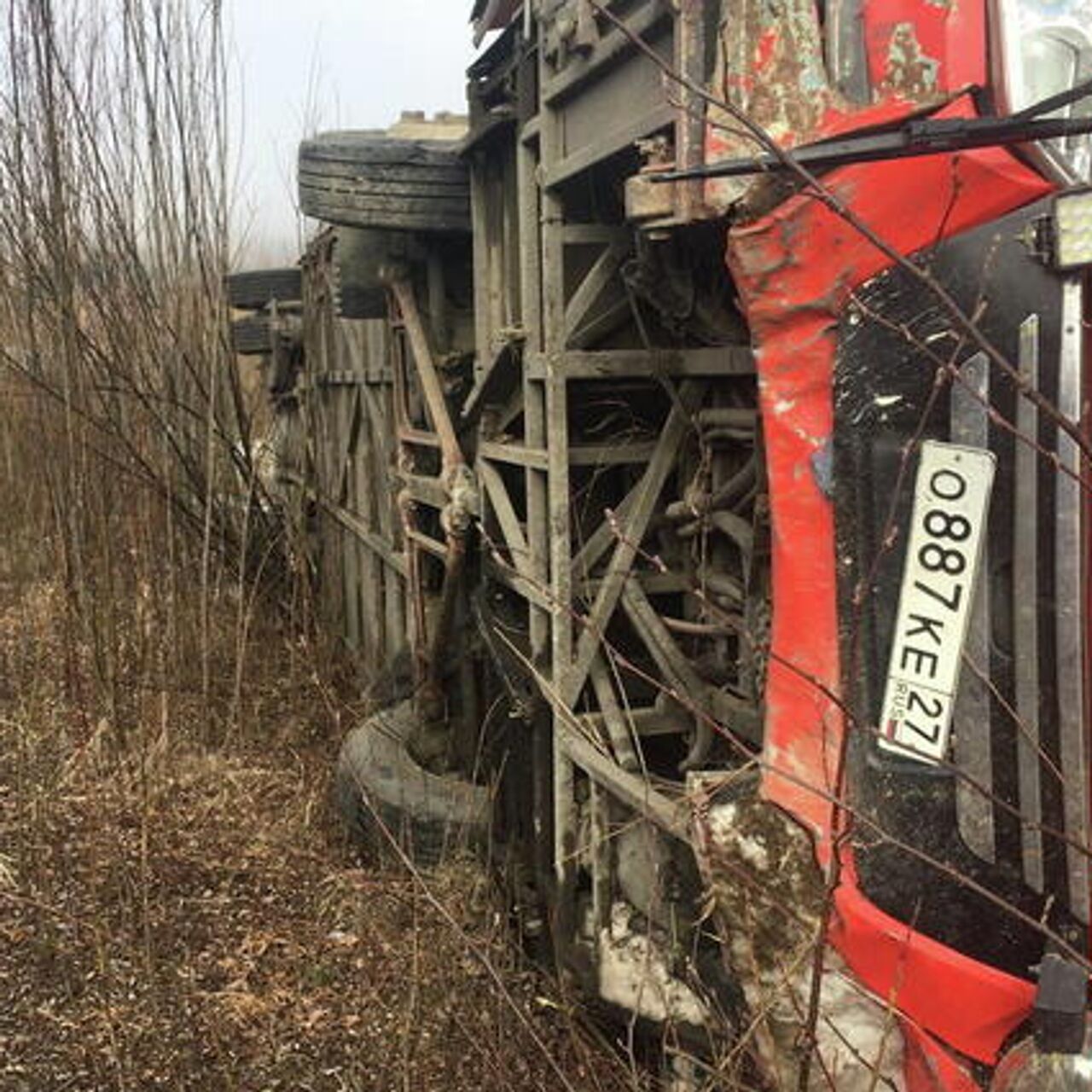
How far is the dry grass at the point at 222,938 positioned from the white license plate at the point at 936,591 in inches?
49.7

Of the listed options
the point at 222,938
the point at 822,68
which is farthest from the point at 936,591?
the point at 222,938

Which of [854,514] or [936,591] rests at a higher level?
[854,514]

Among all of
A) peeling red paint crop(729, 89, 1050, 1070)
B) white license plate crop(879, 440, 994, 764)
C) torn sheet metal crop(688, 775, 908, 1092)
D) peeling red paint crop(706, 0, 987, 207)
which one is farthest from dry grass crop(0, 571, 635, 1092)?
peeling red paint crop(706, 0, 987, 207)

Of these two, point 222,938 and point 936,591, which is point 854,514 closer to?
point 936,591

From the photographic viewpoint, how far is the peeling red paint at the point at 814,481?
6.04ft

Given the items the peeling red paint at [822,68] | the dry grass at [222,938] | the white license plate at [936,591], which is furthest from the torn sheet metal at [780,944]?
the peeling red paint at [822,68]

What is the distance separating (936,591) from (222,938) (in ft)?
11.6

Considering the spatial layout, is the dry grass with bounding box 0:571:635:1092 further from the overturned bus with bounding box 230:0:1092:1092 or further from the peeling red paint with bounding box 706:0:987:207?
the peeling red paint with bounding box 706:0:987:207

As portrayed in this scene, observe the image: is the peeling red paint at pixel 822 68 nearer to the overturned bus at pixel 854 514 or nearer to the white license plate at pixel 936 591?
A: the overturned bus at pixel 854 514

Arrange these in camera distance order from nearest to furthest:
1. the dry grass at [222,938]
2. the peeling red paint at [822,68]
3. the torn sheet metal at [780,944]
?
the peeling red paint at [822,68] < the torn sheet metal at [780,944] < the dry grass at [222,938]

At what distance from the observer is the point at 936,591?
1864 mm

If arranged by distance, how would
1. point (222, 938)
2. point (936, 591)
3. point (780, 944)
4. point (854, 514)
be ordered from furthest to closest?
point (222, 938) < point (780, 944) < point (854, 514) < point (936, 591)

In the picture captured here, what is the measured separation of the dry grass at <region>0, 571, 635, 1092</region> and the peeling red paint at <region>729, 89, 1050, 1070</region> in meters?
0.99

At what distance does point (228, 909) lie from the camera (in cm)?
482
